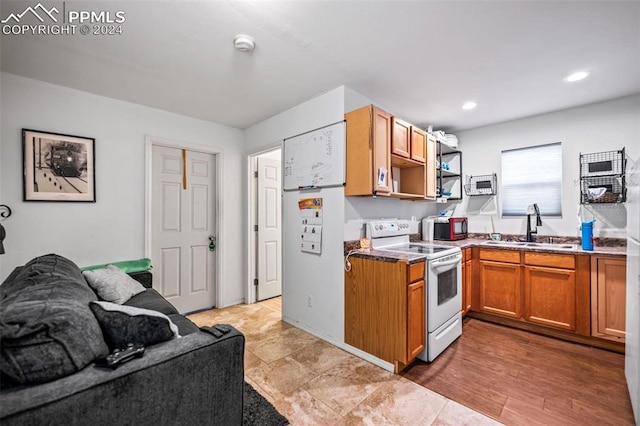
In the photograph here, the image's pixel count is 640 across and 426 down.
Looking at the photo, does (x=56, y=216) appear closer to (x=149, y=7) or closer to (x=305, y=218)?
(x=149, y=7)

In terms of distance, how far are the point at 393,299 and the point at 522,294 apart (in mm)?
1783

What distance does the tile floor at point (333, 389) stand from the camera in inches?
65.6

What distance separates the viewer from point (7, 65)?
2129 mm

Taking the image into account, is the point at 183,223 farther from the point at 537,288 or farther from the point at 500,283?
the point at 537,288

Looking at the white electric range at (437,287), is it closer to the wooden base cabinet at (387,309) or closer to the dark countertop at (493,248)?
the wooden base cabinet at (387,309)

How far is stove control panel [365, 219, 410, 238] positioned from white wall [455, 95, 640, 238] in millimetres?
1346

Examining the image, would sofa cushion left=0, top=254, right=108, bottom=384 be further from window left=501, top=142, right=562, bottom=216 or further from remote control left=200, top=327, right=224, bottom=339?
window left=501, top=142, right=562, bottom=216

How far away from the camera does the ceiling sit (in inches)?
63.8

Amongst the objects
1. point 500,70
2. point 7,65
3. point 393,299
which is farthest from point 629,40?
point 7,65

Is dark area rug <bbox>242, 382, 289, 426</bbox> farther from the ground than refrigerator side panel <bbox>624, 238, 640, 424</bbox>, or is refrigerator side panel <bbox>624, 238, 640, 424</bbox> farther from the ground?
refrigerator side panel <bbox>624, 238, 640, 424</bbox>

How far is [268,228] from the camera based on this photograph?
13.0 ft

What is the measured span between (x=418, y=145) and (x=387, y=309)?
1.79 m

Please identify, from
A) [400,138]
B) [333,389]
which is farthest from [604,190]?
[333,389]

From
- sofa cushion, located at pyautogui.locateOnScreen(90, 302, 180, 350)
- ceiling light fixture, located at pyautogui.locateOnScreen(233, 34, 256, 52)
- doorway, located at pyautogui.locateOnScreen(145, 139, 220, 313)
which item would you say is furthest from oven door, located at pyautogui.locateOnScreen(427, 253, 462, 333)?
doorway, located at pyautogui.locateOnScreen(145, 139, 220, 313)
